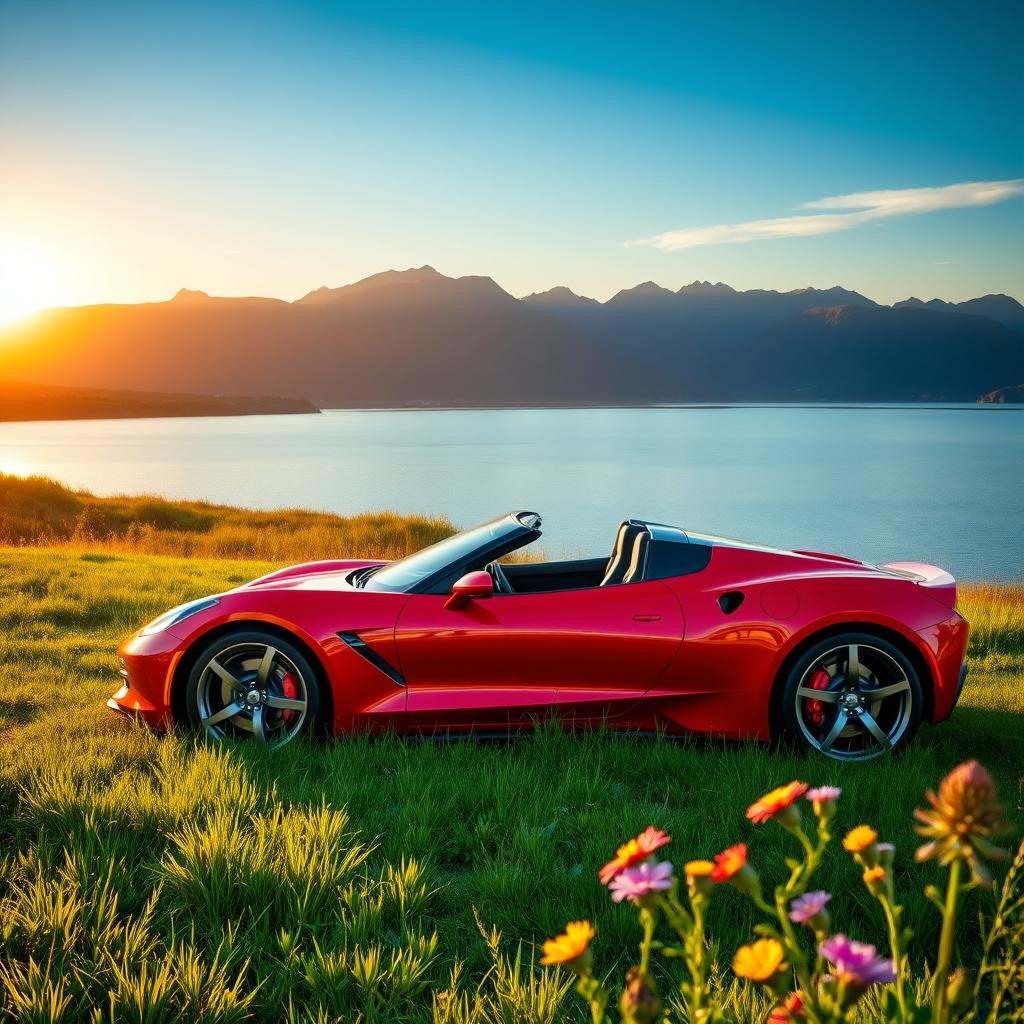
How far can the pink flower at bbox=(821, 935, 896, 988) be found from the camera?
1.15 metres

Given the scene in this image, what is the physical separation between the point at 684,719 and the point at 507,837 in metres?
1.37

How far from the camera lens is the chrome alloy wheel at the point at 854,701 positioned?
4.61 m

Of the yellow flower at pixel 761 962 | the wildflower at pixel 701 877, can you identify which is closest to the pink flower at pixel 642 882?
the wildflower at pixel 701 877

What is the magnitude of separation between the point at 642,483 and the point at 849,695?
1921 inches

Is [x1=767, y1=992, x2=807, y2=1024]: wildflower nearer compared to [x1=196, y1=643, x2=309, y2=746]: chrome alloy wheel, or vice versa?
[x1=767, y1=992, x2=807, y2=1024]: wildflower

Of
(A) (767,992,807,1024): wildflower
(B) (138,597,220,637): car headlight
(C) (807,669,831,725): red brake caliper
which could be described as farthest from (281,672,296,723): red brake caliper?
(A) (767,992,807,1024): wildflower

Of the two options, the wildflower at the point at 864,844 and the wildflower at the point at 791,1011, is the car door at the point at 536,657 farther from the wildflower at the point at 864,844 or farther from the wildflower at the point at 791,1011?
the wildflower at the point at 864,844

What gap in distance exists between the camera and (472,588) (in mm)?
4473

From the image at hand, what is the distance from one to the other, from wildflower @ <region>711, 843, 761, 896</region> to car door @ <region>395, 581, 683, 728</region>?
3.26 meters

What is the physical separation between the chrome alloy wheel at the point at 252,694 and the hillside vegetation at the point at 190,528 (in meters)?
13.2

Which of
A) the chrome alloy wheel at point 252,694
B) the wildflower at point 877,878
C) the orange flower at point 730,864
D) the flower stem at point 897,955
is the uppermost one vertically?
the orange flower at point 730,864

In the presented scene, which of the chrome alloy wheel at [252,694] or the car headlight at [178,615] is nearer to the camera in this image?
the chrome alloy wheel at [252,694]

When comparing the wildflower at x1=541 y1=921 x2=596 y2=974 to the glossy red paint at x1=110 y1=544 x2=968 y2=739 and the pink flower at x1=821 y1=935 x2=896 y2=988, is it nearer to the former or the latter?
the pink flower at x1=821 y1=935 x2=896 y2=988

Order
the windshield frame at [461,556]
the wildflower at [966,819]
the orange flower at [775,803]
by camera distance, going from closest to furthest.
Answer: the wildflower at [966,819]
the orange flower at [775,803]
the windshield frame at [461,556]
